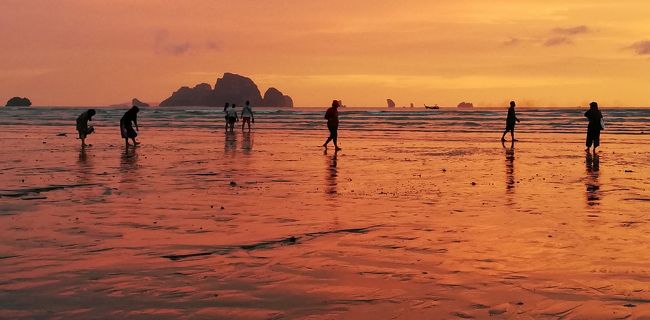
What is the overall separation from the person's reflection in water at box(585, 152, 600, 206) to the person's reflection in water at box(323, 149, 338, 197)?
16.3ft

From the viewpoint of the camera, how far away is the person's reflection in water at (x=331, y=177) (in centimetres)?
1405

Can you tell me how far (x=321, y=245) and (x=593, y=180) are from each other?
34.1 ft

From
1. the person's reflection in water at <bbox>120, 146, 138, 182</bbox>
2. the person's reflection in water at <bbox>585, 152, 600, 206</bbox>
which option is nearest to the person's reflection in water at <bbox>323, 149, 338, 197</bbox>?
the person's reflection in water at <bbox>120, 146, 138, 182</bbox>

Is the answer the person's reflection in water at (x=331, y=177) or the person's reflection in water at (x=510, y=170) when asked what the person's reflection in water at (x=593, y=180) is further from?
the person's reflection in water at (x=331, y=177)

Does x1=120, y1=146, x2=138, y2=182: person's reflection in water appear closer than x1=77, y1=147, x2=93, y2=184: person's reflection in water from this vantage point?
No

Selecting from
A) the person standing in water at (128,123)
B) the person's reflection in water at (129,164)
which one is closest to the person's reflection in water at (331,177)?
the person's reflection in water at (129,164)

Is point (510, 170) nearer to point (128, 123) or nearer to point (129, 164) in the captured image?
point (129, 164)

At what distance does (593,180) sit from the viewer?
1658cm

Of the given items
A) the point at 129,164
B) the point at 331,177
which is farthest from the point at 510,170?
the point at 129,164

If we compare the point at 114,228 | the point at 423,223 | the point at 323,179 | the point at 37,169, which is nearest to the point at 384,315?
the point at 423,223

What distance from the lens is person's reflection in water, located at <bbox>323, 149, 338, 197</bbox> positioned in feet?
46.1

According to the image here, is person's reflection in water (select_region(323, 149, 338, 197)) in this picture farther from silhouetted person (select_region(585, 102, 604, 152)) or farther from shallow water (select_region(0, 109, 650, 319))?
silhouetted person (select_region(585, 102, 604, 152))

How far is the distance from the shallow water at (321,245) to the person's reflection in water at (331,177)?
0.12 meters

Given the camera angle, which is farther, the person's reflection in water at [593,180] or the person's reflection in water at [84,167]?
the person's reflection in water at [84,167]
